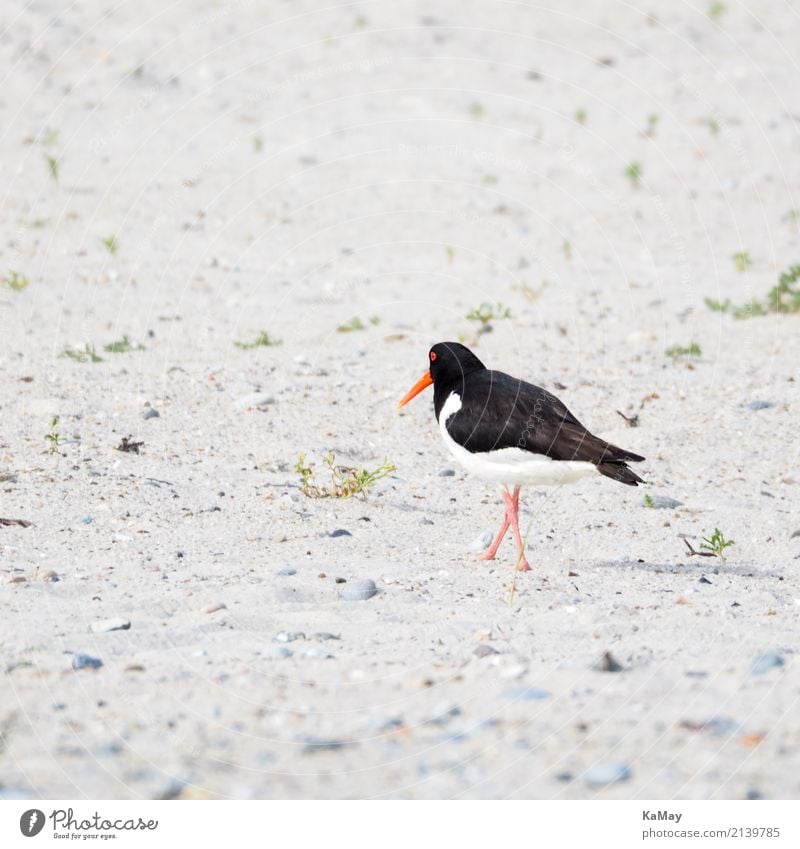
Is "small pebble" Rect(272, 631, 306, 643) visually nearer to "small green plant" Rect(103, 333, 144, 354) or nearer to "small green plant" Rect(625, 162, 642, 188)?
"small green plant" Rect(103, 333, 144, 354)

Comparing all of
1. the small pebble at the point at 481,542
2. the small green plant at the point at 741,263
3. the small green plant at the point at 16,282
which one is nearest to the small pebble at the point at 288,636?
the small pebble at the point at 481,542

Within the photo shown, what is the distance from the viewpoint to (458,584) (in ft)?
21.1

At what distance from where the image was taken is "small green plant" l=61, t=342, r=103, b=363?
9844mm

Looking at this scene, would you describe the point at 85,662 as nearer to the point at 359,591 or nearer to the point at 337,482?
the point at 359,591

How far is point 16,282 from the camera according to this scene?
11500 millimetres

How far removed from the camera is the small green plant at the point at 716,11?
18.7 meters

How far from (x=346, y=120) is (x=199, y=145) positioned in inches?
72.1

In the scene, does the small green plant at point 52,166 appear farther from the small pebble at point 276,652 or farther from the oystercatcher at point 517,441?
the small pebble at point 276,652

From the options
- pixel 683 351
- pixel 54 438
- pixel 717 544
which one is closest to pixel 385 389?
pixel 683 351

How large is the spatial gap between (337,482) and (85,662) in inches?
114

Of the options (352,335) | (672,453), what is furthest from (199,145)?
(672,453)

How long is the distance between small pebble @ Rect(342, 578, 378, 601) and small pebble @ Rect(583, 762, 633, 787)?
6.39 feet

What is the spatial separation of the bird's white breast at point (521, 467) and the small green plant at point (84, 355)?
3912 millimetres
